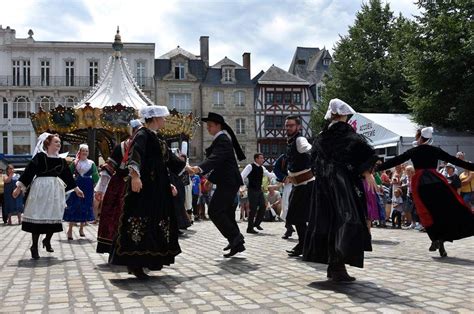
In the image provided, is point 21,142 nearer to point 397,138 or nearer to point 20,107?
point 20,107

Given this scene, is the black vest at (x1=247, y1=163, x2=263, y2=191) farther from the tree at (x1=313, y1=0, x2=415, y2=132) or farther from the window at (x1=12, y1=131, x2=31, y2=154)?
the window at (x1=12, y1=131, x2=31, y2=154)

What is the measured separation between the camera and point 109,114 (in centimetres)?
1905

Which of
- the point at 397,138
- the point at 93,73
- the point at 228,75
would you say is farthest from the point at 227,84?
the point at 397,138

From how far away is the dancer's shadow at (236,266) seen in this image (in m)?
6.79

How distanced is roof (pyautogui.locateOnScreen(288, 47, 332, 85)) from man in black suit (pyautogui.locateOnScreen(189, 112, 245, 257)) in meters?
50.6

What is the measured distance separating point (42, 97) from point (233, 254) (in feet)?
149

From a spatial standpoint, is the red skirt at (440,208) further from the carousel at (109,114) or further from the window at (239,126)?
the window at (239,126)

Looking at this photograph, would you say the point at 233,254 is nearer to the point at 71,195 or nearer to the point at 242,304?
the point at 242,304

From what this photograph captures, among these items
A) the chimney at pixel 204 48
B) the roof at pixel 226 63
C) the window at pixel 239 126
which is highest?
the chimney at pixel 204 48

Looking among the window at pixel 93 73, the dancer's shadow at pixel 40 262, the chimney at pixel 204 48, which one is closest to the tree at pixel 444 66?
the dancer's shadow at pixel 40 262

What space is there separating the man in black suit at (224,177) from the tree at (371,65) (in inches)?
1114

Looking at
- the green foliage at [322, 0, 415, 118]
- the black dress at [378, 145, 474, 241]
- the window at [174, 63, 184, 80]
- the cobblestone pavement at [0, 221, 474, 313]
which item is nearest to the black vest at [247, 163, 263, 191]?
the cobblestone pavement at [0, 221, 474, 313]

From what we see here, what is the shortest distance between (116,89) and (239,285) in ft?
53.2

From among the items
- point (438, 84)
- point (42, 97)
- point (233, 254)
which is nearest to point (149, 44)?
point (42, 97)
